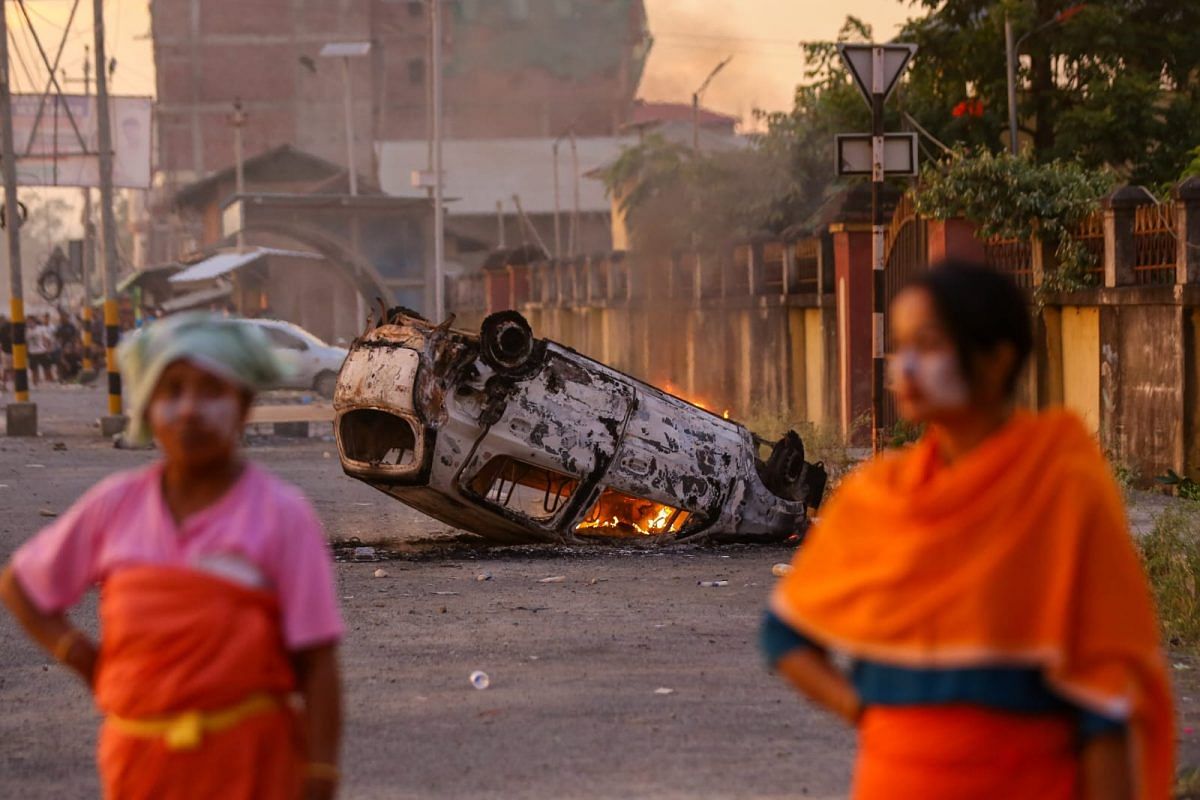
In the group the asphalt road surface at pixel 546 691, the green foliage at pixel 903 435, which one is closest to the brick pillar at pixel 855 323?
the green foliage at pixel 903 435

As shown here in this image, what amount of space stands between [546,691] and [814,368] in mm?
16752

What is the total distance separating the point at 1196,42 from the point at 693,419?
20.2m

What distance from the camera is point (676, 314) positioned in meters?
32.3

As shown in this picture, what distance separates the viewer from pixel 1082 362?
1798cm

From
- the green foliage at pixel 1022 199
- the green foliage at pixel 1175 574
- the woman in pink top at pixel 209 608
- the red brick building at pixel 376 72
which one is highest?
the red brick building at pixel 376 72

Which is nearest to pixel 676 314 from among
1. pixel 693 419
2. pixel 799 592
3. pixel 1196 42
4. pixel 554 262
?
pixel 1196 42

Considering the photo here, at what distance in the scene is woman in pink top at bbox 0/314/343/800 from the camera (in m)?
3.43

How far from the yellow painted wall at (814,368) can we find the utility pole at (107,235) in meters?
8.89

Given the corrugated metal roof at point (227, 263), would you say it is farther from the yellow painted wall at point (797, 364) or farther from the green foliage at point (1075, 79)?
the yellow painted wall at point (797, 364)

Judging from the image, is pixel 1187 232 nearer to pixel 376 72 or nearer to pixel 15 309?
pixel 15 309

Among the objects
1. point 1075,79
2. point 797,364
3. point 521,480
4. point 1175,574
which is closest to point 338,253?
point 1075,79

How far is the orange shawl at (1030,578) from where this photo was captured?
302 centimetres

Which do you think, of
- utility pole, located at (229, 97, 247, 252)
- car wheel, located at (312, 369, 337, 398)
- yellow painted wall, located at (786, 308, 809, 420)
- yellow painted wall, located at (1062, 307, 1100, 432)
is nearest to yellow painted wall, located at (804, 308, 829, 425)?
yellow painted wall, located at (786, 308, 809, 420)

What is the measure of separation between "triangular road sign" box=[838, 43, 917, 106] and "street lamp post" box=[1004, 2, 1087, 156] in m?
12.4
